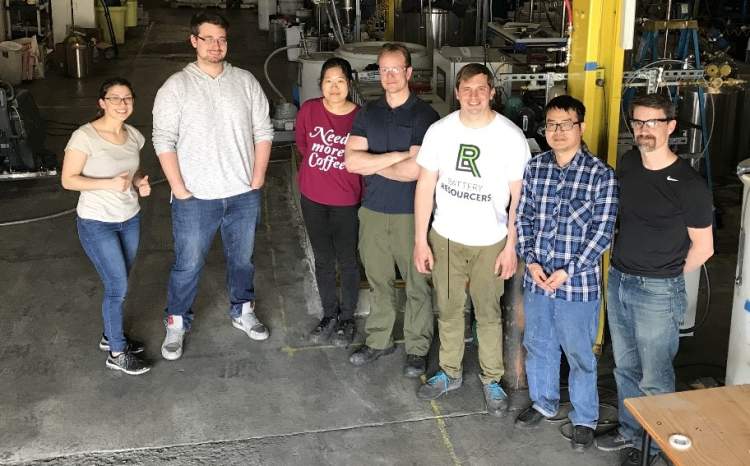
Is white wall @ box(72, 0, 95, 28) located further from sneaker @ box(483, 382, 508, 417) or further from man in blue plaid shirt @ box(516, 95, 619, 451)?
man in blue plaid shirt @ box(516, 95, 619, 451)

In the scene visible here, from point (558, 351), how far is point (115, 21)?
1481 centimetres

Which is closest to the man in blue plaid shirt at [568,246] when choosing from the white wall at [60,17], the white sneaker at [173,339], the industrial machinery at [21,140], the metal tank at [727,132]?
the white sneaker at [173,339]

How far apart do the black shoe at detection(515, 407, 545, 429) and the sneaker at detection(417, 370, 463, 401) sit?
1.36 feet

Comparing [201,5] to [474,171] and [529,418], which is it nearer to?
[474,171]

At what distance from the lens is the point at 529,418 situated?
13.7 ft

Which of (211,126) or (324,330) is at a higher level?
(211,126)

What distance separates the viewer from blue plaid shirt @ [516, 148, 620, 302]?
3.69 meters

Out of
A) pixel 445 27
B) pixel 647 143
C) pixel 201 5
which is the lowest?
pixel 647 143

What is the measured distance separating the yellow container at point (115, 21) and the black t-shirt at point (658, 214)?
1464 centimetres

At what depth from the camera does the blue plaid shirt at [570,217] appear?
369 cm

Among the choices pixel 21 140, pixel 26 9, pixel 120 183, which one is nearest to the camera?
pixel 120 183

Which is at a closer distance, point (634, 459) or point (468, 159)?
point (634, 459)

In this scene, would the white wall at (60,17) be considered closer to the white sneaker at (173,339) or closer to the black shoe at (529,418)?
the white sneaker at (173,339)

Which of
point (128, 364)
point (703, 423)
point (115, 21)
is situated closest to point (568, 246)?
point (703, 423)
